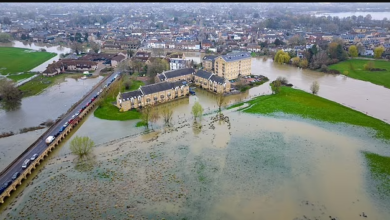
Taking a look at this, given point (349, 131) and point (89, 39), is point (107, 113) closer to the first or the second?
point (349, 131)

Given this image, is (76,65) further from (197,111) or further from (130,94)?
(197,111)

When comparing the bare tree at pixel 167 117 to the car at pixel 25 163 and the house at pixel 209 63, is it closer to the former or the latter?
the car at pixel 25 163

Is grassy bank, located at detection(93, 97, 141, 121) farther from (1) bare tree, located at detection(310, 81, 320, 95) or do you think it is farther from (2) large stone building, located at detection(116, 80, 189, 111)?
(1) bare tree, located at detection(310, 81, 320, 95)

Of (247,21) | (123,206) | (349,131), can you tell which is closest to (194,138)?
(123,206)

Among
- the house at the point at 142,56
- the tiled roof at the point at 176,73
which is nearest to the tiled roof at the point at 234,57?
the tiled roof at the point at 176,73

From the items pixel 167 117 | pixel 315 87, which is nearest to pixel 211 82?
pixel 167 117
